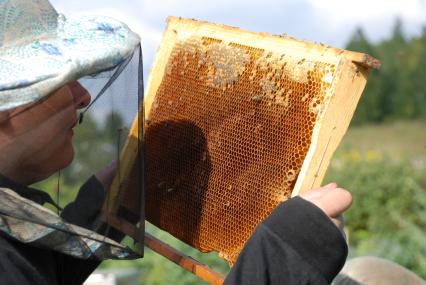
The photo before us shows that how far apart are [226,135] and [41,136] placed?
61cm

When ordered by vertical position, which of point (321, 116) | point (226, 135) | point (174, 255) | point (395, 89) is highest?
point (321, 116)

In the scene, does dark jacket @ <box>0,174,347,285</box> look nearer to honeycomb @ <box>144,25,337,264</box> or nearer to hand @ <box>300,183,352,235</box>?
hand @ <box>300,183,352,235</box>

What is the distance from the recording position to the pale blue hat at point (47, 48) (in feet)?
4.74

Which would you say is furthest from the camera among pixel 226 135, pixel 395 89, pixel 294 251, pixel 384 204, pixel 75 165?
pixel 395 89

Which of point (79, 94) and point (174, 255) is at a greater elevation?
point (79, 94)

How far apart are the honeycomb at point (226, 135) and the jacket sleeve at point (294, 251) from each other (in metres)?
0.21

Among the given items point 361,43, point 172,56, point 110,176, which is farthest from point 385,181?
point 361,43

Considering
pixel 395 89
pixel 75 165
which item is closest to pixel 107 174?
pixel 75 165

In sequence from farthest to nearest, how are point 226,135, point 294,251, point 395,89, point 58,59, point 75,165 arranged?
point 395,89, point 226,135, point 75,165, point 294,251, point 58,59

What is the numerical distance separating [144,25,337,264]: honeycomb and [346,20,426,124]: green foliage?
76.2 ft

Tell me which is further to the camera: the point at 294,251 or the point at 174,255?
the point at 174,255

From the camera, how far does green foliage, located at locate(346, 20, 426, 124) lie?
25000mm

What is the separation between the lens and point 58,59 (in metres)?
1.48

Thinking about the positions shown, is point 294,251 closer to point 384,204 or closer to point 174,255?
point 174,255
